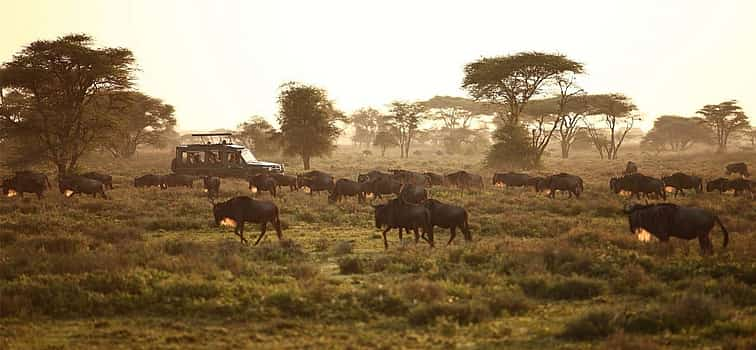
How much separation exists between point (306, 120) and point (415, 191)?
28380 millimetres

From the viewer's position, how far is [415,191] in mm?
21344

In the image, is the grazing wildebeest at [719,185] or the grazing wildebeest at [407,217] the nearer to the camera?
the grazing wildebeest at [407,217]

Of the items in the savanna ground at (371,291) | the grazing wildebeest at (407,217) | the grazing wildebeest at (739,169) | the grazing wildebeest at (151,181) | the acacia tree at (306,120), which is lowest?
the savanna ground at (371,291)

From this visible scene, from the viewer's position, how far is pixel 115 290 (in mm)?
9195

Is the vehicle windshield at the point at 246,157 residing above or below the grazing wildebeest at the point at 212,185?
above

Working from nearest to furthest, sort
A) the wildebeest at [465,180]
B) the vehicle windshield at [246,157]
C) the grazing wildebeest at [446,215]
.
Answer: the grazing wildebeest at [446,215] < the wildebeest at [465,180] < the vehicle windshield at [246,157]

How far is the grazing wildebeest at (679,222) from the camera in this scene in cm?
1176

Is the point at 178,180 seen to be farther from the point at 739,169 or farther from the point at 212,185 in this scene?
the point at 739,169

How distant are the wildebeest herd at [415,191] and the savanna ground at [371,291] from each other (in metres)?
0.60

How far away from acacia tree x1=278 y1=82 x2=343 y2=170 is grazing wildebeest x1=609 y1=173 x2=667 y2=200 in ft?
90.4

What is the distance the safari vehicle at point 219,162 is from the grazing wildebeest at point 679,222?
24.7m

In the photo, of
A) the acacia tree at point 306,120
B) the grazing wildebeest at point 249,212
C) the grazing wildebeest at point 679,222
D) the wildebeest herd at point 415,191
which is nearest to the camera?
the grazing wildebeest at point 679,222

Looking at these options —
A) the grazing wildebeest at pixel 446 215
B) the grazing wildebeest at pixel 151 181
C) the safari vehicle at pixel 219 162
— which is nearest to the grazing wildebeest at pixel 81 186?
the grazing wildebeest at pixel 151 181

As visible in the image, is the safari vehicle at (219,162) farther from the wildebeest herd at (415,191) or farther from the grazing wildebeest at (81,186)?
the grazing wildebeest at (81,186)
